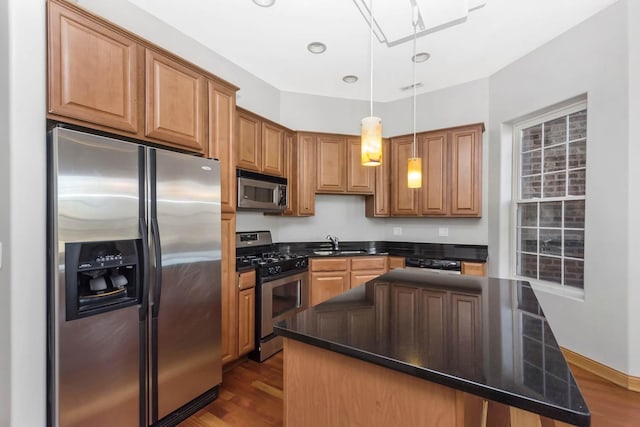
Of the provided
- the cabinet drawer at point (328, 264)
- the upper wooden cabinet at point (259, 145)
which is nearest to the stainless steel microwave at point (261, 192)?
the upper wooden cabinet at point (259, 145)

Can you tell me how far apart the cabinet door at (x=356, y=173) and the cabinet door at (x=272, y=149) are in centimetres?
92

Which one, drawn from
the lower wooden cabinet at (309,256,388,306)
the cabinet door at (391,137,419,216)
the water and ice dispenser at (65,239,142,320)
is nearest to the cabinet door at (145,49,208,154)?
the water and ice dispenser at (65,239,142,320)

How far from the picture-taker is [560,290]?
9.62ft

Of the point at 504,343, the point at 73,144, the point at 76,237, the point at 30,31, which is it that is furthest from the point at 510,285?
the point at 30,31

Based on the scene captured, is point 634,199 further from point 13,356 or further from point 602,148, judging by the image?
point 13,356

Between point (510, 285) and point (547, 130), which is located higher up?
point (547, 130)

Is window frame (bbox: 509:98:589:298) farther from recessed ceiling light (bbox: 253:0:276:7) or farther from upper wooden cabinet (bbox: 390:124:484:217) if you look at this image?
recessed ceiling light (bbox: 253:0:276:7)

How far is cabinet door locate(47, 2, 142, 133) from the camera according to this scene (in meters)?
1.50

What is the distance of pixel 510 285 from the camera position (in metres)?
1.88

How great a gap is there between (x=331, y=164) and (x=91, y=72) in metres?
2.65

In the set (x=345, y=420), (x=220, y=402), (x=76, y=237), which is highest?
(x=76, y=237)

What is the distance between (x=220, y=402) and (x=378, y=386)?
1.68 meters

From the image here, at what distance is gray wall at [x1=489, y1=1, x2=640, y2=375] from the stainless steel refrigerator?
3089 millimetres

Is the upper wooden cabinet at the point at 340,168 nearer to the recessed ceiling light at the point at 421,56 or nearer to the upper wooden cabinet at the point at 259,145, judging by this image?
the upper wooden cabinet at the point at 259,145
